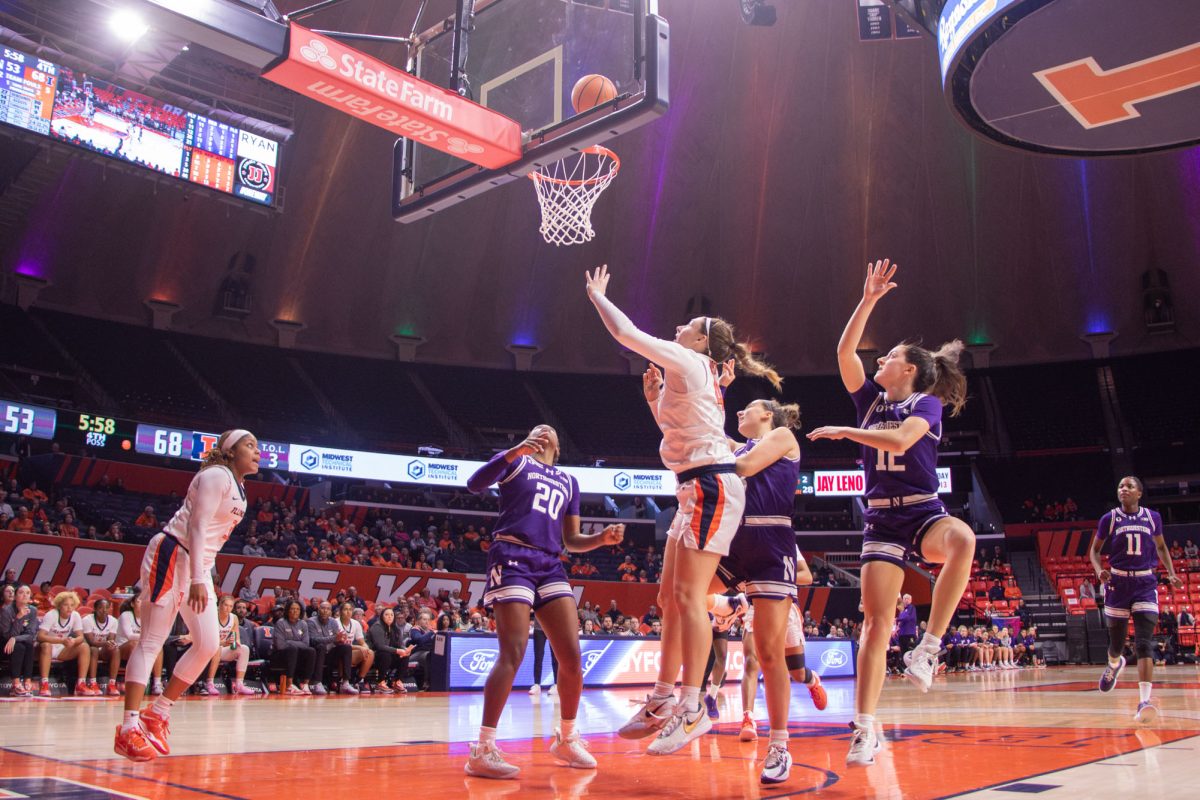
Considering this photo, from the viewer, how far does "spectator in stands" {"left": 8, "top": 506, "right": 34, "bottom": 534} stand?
18422 mm

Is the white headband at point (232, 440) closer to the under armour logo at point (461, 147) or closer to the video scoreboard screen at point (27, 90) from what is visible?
the under armour logo at point (461, 147)

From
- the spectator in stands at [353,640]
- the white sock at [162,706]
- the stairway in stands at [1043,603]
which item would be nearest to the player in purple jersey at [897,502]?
the white sock at [162,706]

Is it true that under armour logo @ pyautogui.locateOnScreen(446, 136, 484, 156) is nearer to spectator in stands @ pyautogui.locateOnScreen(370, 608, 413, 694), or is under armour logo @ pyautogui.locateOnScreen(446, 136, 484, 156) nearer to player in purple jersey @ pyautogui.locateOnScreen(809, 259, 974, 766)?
player in purple jersey @ pyautogui.locateOnScreen(809, 259, 974, 766)

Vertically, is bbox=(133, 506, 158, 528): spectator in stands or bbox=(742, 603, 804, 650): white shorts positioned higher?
bbox=(133, 506, 158, 528): spectator in stands

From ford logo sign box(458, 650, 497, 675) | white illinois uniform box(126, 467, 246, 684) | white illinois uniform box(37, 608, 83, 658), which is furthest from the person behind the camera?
ford logo sign box(458, 650, 497, 675)

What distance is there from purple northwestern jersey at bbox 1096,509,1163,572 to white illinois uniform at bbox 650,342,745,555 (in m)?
5.68

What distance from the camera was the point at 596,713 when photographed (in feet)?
31.0

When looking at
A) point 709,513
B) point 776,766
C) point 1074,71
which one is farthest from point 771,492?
point 1074,71

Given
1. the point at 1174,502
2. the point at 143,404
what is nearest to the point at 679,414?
the point at 143,404

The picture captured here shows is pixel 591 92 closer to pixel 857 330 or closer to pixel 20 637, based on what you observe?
pixel 857 330

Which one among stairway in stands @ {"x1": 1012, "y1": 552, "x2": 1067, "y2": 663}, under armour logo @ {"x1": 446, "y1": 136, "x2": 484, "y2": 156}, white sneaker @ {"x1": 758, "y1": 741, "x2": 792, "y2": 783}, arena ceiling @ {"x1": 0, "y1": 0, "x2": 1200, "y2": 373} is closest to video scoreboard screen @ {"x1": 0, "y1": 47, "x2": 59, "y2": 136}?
arena ceiling @ {"x1": 0, "y1": 0, "x2": 1200, "y2": 373}

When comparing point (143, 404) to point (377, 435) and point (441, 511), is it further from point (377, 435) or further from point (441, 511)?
point (441, 511)

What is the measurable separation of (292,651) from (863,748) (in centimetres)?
1013

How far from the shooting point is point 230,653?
1200 cm
